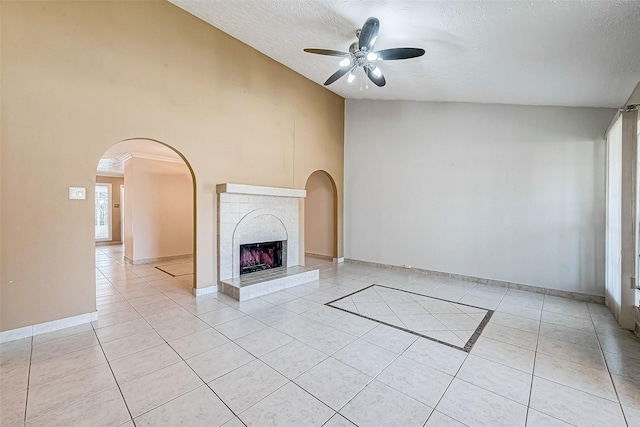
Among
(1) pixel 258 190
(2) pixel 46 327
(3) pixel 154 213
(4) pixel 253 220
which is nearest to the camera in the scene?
(2) pixel 46 327

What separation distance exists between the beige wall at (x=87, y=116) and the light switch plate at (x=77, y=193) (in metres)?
0.05

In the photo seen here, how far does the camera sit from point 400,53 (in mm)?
3043

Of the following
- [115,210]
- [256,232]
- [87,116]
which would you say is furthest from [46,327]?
[115,210]

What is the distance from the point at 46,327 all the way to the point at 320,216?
528cm

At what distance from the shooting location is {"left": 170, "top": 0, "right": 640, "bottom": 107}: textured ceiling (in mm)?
2402

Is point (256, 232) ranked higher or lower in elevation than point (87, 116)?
lower

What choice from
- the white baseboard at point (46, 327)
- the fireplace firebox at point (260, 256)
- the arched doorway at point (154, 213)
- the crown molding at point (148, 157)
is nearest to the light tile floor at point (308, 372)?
the white baseboard at point (46, 327)

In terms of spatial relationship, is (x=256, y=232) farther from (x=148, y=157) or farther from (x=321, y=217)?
(x=148, y=157)

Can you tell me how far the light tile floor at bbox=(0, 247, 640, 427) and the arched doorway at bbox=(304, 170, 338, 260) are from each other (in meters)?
3.37

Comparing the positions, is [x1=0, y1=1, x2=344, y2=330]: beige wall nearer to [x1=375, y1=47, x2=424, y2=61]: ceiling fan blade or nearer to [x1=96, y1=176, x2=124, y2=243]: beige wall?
[x1=375, y1=47, x2=424, y2=61]: ceiling fan blade

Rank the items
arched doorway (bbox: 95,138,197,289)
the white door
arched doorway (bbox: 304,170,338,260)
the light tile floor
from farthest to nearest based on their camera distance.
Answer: the white door < arched doorway (bbox: 304,170,338,260) < arched doorway (bbox: 95,138,197,289) < the light tile floor

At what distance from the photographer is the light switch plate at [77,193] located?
2.90m

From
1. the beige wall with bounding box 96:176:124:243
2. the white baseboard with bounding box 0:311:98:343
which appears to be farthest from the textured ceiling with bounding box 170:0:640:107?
the beige wall with bounding box 96:176:124:243

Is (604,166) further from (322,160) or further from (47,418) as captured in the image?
(47,418)
